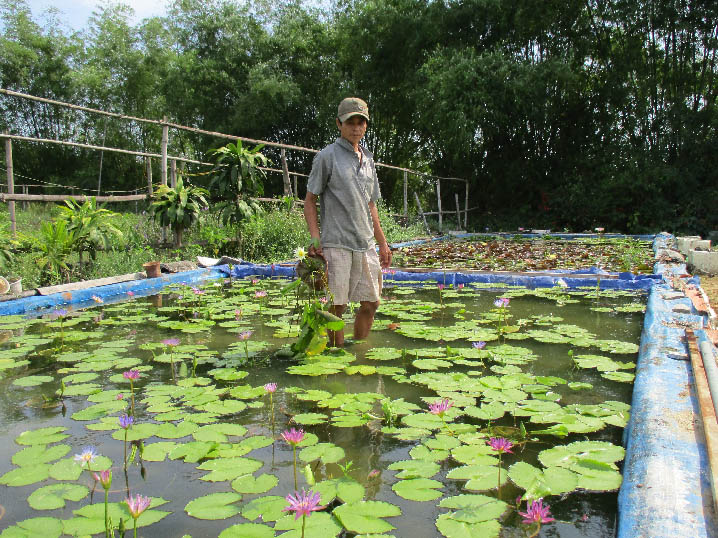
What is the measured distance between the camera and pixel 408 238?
10078 mm

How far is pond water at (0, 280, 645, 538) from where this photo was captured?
1.24 meters

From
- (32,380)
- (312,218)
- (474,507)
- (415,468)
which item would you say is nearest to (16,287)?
(32,380)

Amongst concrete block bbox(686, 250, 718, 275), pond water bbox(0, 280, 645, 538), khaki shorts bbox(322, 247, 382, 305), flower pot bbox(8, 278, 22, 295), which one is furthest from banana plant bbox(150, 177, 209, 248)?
Result: concrete block bbox(686, 250, 718, 275)

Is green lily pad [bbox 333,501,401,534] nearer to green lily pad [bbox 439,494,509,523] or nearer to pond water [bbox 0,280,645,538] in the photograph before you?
pond water [bbox 0,280,645,538]

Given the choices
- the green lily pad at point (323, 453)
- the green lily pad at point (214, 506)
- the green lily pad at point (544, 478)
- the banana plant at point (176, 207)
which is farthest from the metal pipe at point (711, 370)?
the banana plant at point (176, 207)

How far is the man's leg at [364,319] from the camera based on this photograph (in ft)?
9.39

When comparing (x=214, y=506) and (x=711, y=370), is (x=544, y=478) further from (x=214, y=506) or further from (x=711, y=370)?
(x=214, y=506)

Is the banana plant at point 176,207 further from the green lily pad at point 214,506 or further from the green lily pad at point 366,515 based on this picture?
Result: the green lily pad at point 366,515

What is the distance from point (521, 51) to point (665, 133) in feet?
13.5

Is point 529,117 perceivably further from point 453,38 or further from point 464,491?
point 464,491

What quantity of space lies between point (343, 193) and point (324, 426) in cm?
123

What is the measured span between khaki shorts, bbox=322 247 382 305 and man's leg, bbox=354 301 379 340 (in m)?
0.10

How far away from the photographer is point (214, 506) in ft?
4.10

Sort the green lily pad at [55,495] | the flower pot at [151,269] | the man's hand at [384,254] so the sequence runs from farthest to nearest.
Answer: the flower pot at [151,269] < the man's hand at [384,254] < the green lily pad at [55,495]
